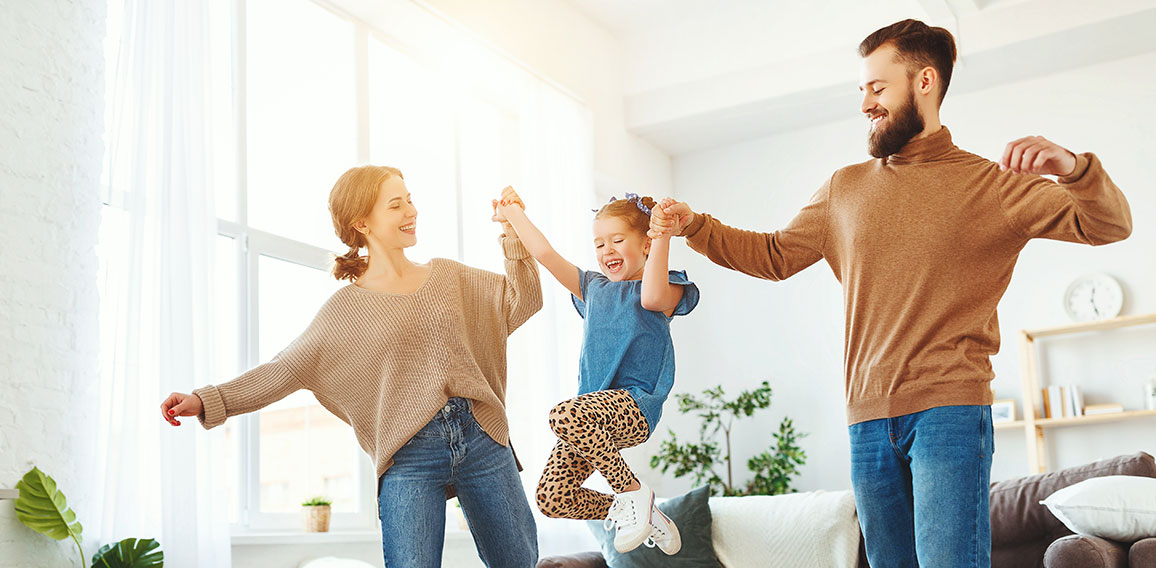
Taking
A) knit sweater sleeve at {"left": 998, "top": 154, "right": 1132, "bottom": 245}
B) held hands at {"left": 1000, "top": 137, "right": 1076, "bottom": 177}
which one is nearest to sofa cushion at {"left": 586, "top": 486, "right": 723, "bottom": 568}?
knit sweater sleeve at {"left": 998, "top": 154, "right": 1132, "bottom": 245}

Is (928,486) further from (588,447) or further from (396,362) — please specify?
(396,362)

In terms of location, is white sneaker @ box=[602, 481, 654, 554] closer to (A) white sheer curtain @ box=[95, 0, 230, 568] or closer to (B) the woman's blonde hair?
(B) the woman's blonde hair

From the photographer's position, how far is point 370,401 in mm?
2479

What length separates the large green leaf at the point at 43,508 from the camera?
2.67 metres

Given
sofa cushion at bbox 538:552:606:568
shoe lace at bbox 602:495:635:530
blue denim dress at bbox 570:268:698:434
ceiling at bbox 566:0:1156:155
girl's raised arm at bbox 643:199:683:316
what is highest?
ceiling at bbox 566:0:1156:155

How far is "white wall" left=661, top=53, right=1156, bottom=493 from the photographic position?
5594 mm

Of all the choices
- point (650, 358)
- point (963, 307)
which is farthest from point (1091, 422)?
point (963, 307)

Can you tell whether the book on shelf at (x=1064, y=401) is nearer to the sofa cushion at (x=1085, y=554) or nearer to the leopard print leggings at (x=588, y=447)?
the sofa cushion at (x=1085, y=554)

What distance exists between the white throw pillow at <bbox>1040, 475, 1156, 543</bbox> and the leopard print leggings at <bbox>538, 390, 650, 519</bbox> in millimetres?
1785

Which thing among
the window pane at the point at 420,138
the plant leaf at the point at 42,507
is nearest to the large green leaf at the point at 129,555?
the plant leaf at the point at 42,507

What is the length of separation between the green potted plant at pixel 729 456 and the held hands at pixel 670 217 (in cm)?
371

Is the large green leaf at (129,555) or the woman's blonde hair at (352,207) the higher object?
the woman's blonde hair at (352,207)

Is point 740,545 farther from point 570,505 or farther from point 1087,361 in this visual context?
point 1087,361

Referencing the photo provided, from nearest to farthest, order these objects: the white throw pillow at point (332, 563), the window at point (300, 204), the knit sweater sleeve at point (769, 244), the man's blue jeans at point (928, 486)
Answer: the man's blue jeans at point (928, 486) < the knit sweater sleeve at point (769, 244) < the white throw pillow at point (332, 563) < the window at point (300, 204)
